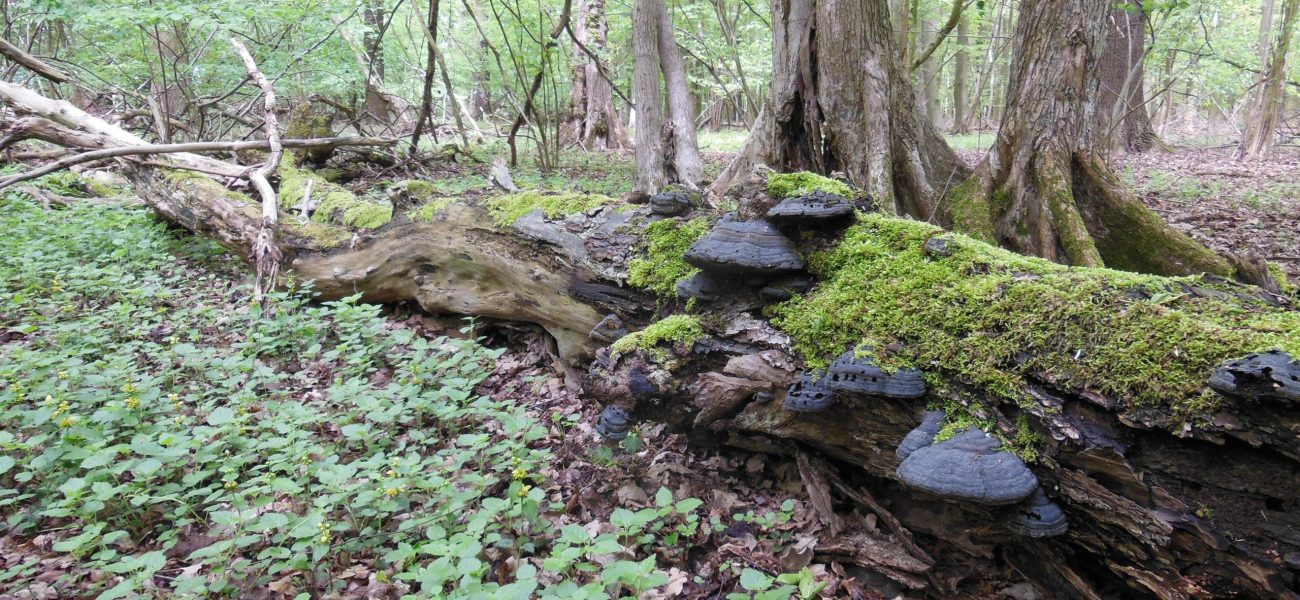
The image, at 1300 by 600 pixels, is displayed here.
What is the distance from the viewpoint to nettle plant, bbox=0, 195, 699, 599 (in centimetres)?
281

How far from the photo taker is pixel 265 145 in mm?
8133

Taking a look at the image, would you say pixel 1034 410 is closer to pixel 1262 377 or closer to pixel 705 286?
pixel 1262 377

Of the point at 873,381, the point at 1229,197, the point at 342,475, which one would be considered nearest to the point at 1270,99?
the point at 1229,197

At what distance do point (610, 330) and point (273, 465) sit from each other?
2.23 meters

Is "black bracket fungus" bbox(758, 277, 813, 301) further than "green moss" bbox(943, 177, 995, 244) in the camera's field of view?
No

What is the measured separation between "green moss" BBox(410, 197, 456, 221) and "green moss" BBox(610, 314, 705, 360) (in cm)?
309

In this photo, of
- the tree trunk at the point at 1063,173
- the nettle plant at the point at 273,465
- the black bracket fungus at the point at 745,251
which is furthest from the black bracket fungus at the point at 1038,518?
the tree trunk at the point at 1063,173

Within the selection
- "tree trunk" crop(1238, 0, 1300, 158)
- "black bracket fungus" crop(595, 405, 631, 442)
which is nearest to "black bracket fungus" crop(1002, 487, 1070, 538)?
"black bracket fungus" crop(595, 405, 631, 442)

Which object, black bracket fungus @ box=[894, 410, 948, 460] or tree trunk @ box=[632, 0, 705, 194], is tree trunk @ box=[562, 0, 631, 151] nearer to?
tree trunk @ box=[632, 0, 705, 194]

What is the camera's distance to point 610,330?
14.8 ft

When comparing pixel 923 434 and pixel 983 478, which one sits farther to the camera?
pixel 923 434

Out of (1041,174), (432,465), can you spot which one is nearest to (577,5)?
(1041,174)

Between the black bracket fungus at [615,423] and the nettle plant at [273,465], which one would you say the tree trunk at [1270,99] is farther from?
the nettle plant at [273,465]

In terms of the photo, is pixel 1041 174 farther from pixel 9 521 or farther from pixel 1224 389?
pixel 9 521
